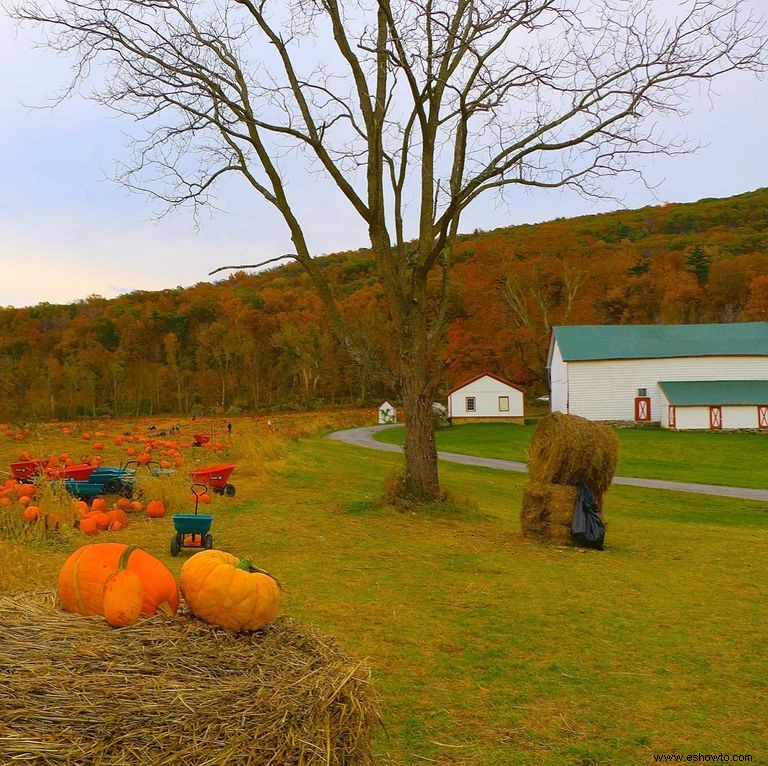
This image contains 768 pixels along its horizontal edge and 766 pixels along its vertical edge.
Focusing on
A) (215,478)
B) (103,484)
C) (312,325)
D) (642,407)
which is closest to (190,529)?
(103,484)

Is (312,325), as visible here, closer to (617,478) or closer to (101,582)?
(617,478)

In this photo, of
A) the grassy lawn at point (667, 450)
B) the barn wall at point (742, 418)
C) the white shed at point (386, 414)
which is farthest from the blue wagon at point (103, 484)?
the white shed at point (386, 414)

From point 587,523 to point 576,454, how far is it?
101 cm

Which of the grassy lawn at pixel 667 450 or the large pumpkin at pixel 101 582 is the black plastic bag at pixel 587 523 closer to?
the large pumpkin at pixel 101 582

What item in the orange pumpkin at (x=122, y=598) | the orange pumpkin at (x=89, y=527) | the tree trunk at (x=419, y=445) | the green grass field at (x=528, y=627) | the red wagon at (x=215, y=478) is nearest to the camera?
the orange pumpkin at (x=122, y=598)

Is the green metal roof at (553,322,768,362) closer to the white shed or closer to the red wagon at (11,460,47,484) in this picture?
the white shed

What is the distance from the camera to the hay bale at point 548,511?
11.3 m

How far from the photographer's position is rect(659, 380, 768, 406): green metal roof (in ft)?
148

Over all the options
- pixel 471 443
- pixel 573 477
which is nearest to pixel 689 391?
pixel 471 443

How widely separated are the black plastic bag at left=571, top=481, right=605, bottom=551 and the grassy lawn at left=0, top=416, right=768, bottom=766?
0.89 feet

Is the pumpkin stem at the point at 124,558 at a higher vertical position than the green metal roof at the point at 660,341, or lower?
lower

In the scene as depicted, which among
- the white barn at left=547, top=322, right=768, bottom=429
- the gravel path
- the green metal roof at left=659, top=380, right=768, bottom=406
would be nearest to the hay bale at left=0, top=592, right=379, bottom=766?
the gravel path

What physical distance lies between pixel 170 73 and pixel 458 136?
17.6 ft

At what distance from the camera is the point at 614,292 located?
6588 cm
